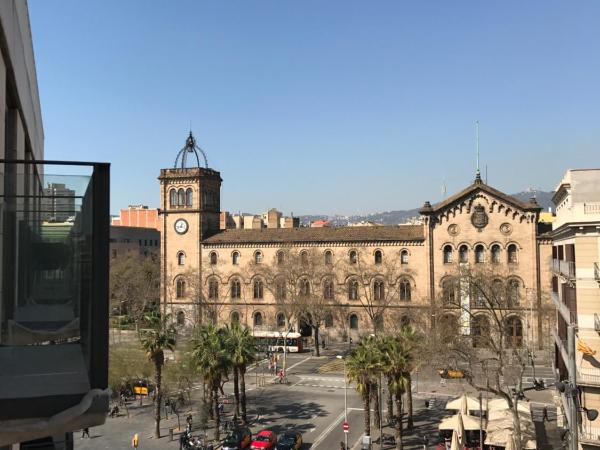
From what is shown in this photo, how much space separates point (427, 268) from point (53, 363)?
54.4 metres

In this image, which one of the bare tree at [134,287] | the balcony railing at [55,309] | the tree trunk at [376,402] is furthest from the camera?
the bare tree at [134,287]

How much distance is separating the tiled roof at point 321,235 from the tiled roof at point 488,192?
3598 millimetres

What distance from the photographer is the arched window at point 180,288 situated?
66938 millimetres

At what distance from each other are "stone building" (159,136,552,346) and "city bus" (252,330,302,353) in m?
2.43

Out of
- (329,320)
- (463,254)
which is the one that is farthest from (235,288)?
(463,254)

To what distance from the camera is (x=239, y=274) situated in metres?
64.7

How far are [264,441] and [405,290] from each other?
105 feet

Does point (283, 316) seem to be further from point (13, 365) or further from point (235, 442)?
point (13, 365)

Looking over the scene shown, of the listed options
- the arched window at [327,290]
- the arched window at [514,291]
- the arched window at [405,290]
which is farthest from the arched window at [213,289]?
the arched window at [514,291]

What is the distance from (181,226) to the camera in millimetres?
66938

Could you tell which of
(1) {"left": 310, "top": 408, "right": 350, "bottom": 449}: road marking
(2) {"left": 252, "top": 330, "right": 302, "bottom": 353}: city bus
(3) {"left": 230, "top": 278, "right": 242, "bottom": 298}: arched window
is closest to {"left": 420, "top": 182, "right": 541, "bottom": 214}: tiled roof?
(2) {"left": 252, "top": 330, "right": 302, "bottom": 353}: city bus

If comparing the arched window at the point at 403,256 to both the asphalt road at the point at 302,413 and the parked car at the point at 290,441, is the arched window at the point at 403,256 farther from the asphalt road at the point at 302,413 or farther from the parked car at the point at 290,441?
the parked car at the point at 290,441

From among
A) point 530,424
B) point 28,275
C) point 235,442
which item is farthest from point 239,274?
point 28,275

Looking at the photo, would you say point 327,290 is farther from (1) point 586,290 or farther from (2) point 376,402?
(1) point 586,290
